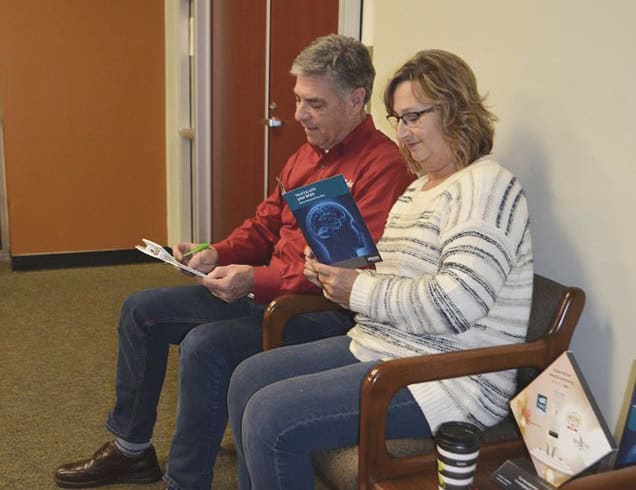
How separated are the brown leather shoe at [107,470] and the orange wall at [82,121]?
9.17 feet

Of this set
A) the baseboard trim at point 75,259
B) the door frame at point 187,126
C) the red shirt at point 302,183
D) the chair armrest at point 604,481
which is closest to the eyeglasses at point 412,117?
the red shirt at point 302,183

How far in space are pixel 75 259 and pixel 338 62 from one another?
326 cm

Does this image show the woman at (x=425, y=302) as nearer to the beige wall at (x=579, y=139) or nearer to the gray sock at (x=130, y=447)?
the beige wall at (x=579, y=139)

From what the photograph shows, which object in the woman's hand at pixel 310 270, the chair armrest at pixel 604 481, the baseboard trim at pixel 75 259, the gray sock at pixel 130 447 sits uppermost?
the woman's hand at pixel 310 270

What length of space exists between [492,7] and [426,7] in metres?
0.28

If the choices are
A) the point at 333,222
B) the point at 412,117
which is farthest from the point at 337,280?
the point at 412,117

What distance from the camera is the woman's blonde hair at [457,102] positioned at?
1408 millimetres

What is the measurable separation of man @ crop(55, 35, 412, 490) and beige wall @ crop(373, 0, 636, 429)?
0.32 m

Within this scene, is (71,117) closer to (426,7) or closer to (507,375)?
(426,7)

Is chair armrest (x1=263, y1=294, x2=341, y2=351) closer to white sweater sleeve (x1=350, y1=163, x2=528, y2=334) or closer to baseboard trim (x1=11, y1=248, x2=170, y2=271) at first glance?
white sweater sleeve (x1=350, y1=163, x2=528, y2=334)

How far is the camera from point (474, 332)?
132 centimetres

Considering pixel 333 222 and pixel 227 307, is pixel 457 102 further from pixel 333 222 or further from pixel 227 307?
pixel 227 307

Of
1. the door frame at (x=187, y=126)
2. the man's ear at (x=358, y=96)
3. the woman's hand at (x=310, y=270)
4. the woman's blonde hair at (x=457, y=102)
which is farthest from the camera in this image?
the door frame at (x=187, y=126)

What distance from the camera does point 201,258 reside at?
6.61 feet
